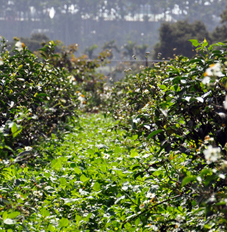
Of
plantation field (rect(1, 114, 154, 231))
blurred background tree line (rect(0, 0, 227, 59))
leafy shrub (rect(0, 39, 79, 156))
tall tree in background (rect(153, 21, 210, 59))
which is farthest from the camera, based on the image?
blurred background tree line (rect(0, 0, 227, 59))

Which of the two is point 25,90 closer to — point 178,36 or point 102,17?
point 178,36

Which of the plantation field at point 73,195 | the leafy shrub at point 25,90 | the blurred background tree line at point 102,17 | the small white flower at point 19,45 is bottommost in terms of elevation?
the plantation field at point 73,195

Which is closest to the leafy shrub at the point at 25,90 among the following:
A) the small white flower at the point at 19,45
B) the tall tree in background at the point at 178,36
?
the small white flower at the point at 19,45

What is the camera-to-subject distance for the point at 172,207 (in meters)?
3.14

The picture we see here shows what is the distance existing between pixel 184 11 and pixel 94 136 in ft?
317

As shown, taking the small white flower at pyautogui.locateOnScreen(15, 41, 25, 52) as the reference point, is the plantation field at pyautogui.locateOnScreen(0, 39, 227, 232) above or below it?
below

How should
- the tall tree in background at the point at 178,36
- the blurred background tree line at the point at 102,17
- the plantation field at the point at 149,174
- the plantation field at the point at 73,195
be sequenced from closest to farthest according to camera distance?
the plantation field at the point at 149,174, the plantation field at the point at 73,195, the tall tree in background at the point at 178,36, the blurred background tree line at the point at 102,17

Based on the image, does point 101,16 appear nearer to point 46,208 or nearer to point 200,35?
point 200,35

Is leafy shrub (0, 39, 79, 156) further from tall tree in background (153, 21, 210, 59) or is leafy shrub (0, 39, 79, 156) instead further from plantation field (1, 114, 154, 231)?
tall tree in background (153, 21, 210, 59)

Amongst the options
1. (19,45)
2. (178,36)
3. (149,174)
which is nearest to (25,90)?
(19,45)

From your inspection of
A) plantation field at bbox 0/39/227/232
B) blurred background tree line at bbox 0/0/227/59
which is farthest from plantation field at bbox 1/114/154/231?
blurred background tree line at bbox 0/0/227/59

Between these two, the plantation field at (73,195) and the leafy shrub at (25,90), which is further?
the leafy shrub at (25,90)

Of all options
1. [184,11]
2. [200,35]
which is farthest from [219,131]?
[184,11]

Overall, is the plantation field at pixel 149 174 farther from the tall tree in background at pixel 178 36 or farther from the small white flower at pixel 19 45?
the tall tree in background at pixel 178 36
